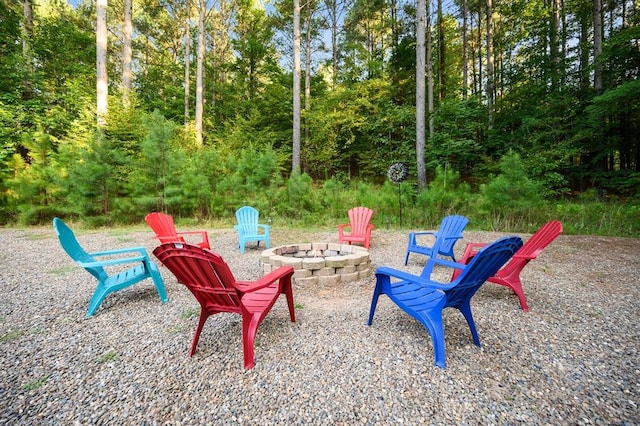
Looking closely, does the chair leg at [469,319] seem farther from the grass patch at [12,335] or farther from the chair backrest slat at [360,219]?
the grass patch at [12,335]

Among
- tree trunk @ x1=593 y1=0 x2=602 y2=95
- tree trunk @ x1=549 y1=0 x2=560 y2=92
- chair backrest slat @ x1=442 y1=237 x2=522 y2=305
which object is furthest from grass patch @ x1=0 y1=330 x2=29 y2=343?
tree trunk @ x1=549 y1=0 x2=560 y2=92

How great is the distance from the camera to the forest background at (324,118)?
6.77 m

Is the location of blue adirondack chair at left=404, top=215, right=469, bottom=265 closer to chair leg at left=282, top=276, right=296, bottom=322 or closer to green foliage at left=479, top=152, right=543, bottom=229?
chair leg at left=282, top=276, right=296, bottom=322

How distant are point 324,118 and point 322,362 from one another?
36.8ft

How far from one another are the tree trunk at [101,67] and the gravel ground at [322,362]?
21.8 ft

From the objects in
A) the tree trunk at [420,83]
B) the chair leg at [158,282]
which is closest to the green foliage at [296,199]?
the tree trunk at [420,83]

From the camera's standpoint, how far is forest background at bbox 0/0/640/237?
22.2 ft

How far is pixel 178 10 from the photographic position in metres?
12.0

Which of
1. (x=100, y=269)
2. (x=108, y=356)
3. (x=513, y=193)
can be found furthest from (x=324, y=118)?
(x=108, y=356)

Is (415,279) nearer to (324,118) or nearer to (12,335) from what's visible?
(12,335)

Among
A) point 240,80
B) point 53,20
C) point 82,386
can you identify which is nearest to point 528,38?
point 240,80

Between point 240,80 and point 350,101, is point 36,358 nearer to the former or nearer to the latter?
point 350,101

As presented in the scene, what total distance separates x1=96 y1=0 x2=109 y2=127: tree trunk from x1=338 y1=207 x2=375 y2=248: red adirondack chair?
7.68 metres

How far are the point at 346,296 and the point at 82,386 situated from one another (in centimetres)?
203
